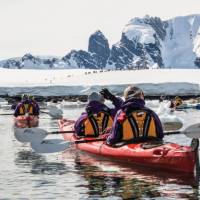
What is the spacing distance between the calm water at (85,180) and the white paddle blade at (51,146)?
0.43 meters

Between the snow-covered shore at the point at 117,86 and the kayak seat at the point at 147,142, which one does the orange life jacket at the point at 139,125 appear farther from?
the snow-covered shore at the point at 117,86

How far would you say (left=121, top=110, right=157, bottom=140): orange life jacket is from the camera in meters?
12.5

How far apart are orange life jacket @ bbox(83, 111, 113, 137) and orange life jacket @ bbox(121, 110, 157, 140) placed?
2680mm

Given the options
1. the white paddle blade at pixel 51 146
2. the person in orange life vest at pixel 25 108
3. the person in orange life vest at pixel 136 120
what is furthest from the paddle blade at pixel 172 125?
the white paddle blade at pixel 51 146

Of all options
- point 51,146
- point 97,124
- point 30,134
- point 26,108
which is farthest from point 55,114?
point 51,146

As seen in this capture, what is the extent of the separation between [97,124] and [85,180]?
4.17 m

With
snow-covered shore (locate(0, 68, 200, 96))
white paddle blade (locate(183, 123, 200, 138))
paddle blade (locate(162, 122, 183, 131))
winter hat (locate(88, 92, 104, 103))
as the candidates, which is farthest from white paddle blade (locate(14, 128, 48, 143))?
snow-covered shore (locate(0, 68, 200, 96))

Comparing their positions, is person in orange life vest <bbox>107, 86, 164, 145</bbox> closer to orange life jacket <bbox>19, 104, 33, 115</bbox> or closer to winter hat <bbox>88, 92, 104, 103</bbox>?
winter hat <bbox>88, 92, 104, 103</bbox>

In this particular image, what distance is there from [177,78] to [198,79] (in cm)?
372

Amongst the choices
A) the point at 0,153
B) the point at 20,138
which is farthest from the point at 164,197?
the point at 0,153

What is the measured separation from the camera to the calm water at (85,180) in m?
9.93

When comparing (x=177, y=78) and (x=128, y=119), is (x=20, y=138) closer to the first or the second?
(x=128, y=119)

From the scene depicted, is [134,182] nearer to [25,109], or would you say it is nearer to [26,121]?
[26,121]

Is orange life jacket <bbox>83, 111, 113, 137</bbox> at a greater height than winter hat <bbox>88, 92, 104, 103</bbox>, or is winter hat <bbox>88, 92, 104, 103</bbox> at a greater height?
winter hat <bbox>88, 92, 104, 103</bbox>
